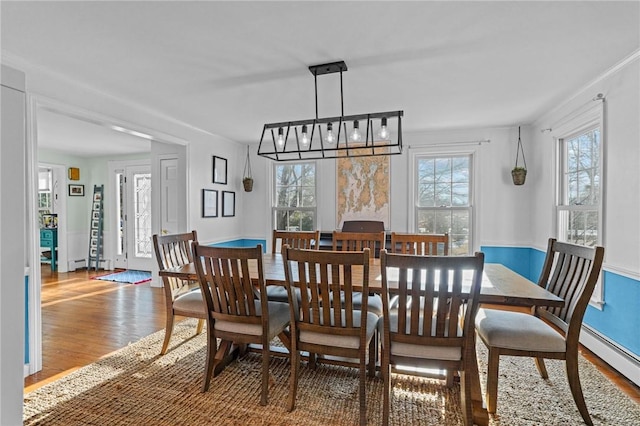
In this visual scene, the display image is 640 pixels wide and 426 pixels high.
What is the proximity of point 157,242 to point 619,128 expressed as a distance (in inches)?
146

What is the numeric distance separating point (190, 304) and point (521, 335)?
222 cm

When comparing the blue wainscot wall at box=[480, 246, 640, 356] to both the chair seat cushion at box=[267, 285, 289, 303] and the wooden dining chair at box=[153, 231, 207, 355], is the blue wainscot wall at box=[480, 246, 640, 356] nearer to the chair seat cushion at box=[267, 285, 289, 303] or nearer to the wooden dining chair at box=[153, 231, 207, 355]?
the chair seat cushion at box=[267, 285, 289, 303]

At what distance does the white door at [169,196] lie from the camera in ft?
16.1

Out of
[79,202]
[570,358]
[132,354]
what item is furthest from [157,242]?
[79,202]

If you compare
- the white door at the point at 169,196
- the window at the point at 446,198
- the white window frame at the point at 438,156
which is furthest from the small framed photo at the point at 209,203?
the window at the point at 446,198

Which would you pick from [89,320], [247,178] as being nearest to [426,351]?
[89,320]

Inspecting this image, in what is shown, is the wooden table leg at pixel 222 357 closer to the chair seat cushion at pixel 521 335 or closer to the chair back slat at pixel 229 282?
the chair back slat at pixel 229 282

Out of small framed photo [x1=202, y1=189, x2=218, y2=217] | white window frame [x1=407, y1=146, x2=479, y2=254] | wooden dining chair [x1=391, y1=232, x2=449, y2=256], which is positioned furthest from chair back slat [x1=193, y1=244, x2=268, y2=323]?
white window frame [x1=407, y1=146, x2=479, y2=254]

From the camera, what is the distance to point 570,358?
1.83m

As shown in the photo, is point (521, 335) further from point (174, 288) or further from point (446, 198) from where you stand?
point (446, 198)

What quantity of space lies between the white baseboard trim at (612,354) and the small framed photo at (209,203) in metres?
4.55

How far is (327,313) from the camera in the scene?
1873 mm

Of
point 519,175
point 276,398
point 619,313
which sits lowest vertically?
point 276,398

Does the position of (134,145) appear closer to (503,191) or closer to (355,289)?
(355,289)
